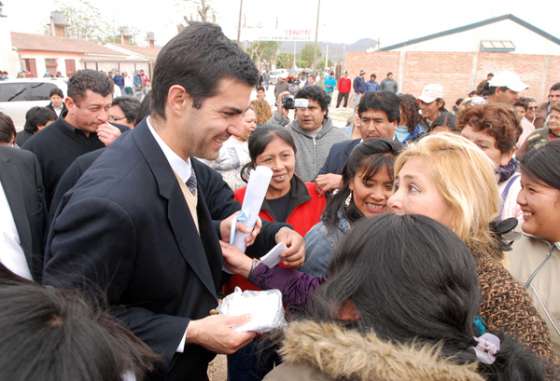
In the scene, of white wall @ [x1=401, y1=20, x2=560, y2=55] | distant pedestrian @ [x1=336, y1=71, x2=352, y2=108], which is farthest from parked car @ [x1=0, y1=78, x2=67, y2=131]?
white wall @ [x1=401, y1=20, x2=560, y2=55]

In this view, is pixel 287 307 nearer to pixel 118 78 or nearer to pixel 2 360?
pixel 2 360

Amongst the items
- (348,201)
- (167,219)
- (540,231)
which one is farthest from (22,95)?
(540,231)

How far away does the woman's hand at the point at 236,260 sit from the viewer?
1.93 meters

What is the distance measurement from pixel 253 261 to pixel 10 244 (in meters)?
1.21

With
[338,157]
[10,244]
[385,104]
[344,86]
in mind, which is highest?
[385,104]

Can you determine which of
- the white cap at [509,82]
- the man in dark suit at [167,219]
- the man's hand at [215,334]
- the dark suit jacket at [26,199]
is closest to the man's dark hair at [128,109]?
the dark suit jacket at [26,199]

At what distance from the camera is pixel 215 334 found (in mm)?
1454

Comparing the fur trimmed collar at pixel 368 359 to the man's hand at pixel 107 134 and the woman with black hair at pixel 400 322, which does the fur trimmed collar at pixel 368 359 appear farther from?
the man's hand at pixel 107 134

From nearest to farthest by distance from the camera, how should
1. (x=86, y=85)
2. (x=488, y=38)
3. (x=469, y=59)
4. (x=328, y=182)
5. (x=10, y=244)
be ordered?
(x=10, y=244) < (x=328, y=182) < (x=86, y=85) < (x=469, y=59) < (x=488, y=38)

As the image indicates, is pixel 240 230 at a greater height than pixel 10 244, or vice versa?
pixel 240 230

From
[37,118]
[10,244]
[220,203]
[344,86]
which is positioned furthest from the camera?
[344,86]

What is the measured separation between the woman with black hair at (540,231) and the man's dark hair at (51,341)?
5.90 feet

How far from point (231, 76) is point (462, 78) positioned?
27.9 meters

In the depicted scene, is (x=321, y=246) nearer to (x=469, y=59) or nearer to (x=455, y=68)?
(x=455, y=68)
